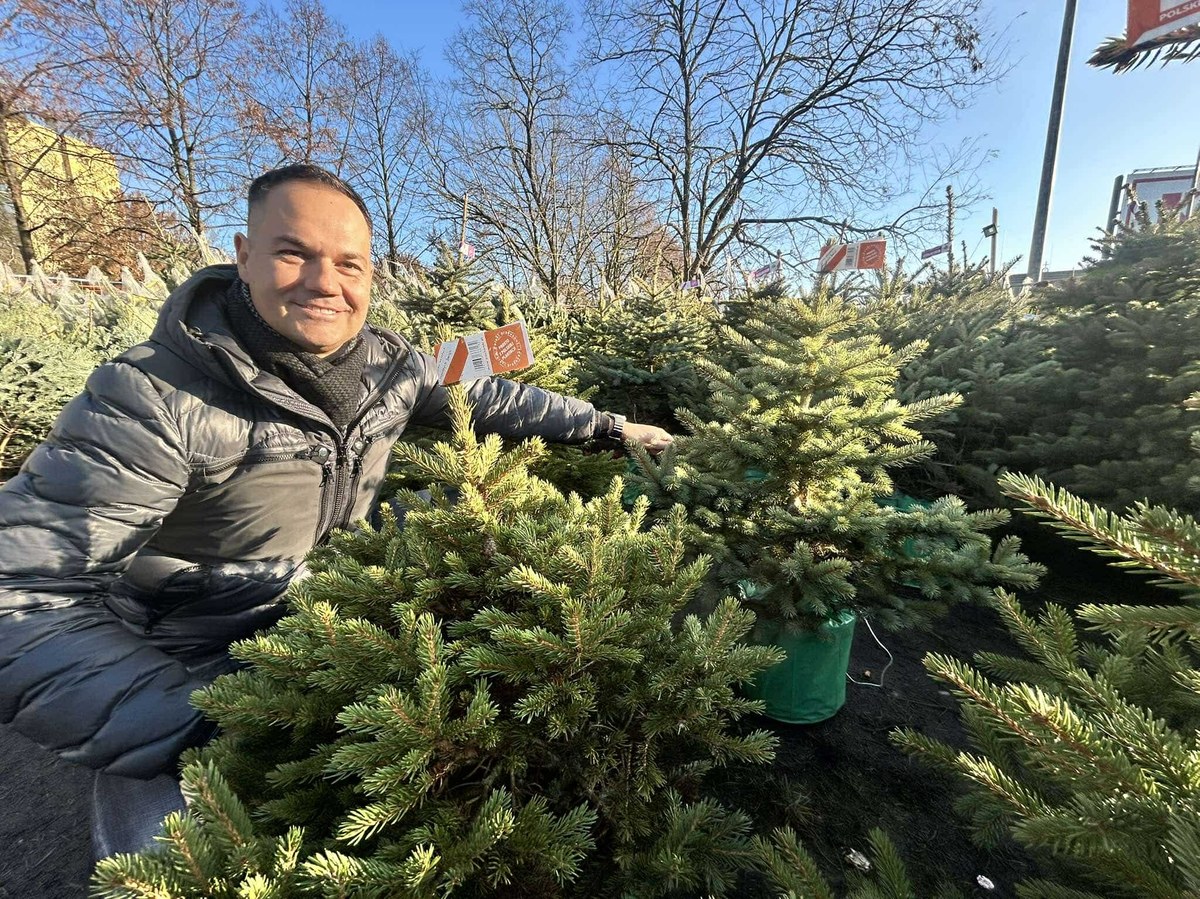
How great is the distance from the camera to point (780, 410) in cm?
221

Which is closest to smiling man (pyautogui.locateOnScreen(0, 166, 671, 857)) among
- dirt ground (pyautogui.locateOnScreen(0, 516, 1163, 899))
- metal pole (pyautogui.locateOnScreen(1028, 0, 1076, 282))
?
dirt ground (pyautogui.locateOnScreen(0, 516, 1163, 899))

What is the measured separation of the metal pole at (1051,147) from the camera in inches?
328

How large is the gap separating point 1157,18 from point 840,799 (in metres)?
9.67

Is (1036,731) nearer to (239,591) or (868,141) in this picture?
(239,591)

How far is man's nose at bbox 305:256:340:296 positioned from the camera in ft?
5.73

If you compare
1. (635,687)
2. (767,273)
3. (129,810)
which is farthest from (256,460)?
(767,273)

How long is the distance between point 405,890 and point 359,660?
41 cm

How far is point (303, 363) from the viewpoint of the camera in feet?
6.01

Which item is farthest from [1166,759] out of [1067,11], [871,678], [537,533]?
[1067,11]

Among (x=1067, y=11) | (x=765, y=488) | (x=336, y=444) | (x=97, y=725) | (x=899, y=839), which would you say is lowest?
(x=899, y=839)

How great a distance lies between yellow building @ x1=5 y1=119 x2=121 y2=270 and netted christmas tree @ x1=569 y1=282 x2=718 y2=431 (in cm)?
1749

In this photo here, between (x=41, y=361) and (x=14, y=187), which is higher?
(x=14, y=187)

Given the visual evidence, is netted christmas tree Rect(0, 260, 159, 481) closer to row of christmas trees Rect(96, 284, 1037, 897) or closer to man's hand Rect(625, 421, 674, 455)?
man's hand Rect(625, 421, 674, 455)

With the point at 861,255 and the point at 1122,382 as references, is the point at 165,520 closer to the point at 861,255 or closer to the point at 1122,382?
the point at 1122,382
